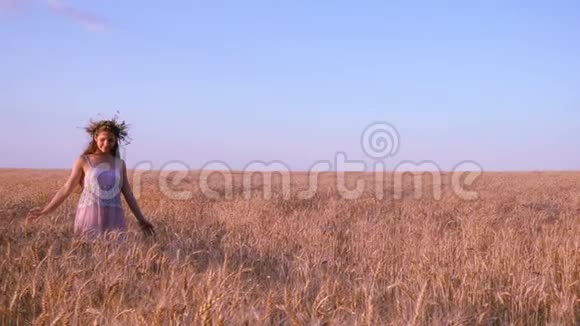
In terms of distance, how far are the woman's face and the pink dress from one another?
164 millimetres

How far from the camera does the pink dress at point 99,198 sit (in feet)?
18.1

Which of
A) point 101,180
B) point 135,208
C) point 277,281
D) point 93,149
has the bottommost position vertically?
point 277,281

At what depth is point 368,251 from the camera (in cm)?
532

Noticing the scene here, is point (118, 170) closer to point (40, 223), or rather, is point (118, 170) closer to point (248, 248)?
point (40, 223)

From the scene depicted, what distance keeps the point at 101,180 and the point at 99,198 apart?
0.19 m

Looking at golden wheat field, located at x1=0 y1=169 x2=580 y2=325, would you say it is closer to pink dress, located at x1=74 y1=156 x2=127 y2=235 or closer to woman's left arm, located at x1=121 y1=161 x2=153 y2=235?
woman's left arm, located at x1=121 y1=161 x2=153 y2=235

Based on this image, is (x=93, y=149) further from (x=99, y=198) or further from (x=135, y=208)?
(x=135, y=208)

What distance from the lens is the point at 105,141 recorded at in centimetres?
547

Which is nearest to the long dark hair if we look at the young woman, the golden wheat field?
the young woman

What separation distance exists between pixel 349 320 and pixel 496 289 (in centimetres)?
149

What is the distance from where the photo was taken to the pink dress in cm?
552

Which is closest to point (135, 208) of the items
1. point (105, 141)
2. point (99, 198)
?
point (99, 198)

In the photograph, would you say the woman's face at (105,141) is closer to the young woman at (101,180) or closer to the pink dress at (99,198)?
the young woman at (101,180)

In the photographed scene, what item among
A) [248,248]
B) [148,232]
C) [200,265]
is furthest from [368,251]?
[148,232]
